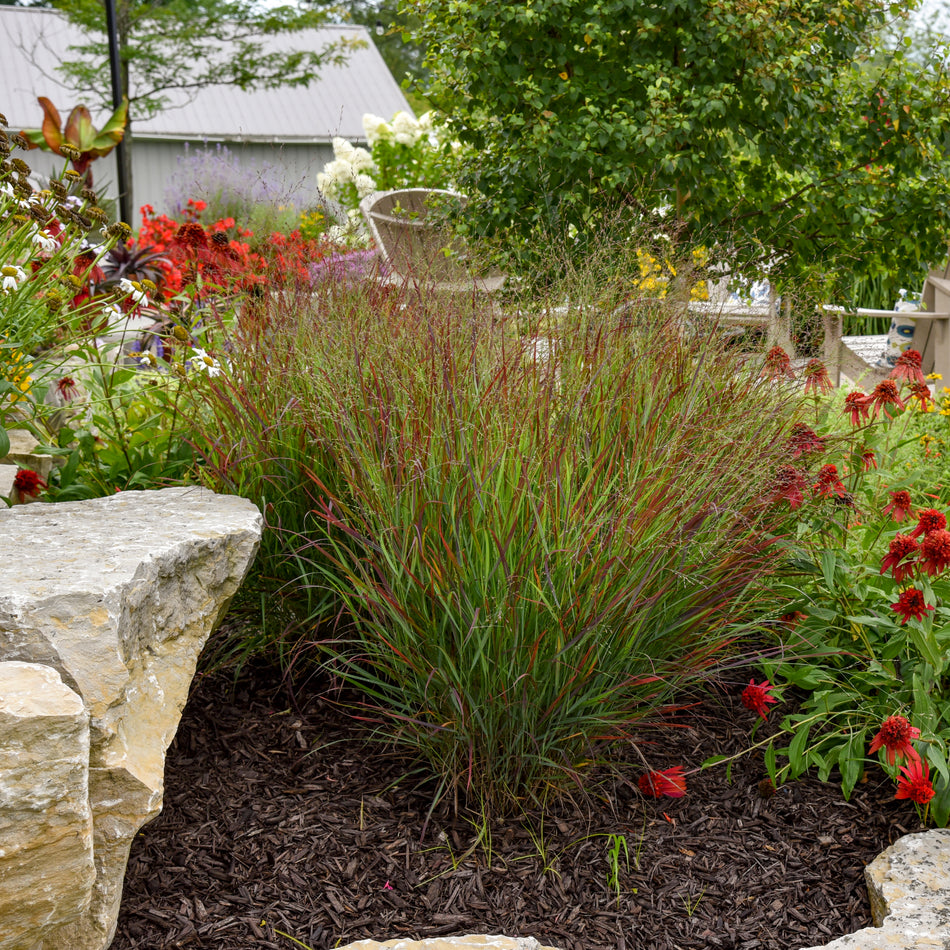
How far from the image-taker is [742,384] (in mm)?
2723

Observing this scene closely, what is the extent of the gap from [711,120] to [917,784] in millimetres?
3201

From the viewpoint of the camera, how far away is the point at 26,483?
275 centimetres

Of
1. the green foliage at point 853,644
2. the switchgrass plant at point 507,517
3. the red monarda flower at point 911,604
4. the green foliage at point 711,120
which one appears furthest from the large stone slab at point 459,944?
the green foliage at point 711,120

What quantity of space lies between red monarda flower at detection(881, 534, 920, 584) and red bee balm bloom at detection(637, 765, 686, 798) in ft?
2.17

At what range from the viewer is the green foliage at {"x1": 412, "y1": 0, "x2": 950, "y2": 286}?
4.06 metres

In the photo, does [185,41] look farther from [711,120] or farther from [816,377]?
[816,377]

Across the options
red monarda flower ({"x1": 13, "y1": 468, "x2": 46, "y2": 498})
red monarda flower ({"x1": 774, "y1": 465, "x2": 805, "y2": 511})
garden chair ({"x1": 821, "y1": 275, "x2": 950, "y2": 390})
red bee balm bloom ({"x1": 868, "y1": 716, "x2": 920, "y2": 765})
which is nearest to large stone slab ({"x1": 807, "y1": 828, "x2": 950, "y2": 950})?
red bee balm bloom ({"x1": 868, "y1": 716, "x2": 920, "y2": 765})

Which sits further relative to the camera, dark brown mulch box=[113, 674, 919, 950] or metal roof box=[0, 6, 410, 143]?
metal roof box=[0, 6, 410, 143]

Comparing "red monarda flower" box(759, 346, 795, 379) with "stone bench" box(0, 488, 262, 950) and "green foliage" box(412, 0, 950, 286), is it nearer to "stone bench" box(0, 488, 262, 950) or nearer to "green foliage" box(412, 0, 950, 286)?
"green foliage" box(412, 0, 950, 286)

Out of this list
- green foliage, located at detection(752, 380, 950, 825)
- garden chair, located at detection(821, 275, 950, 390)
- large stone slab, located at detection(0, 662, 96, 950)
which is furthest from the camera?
garden chair, located at detection(821, 275, 950, 390)

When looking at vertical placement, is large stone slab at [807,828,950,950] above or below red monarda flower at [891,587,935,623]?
below

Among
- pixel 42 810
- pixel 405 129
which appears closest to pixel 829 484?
pixel 42 810

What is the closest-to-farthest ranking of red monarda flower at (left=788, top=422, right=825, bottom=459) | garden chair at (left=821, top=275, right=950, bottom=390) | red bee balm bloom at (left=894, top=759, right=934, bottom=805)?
red bee balm bloom at (left=894, top=759, right=934, bottom=805) → red monarda flower at (left=788, top=422, right=825, bottom=459) → garden chair at (left=821, top=275, right=950, bottom=390)

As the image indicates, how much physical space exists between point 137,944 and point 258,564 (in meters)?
1.00
